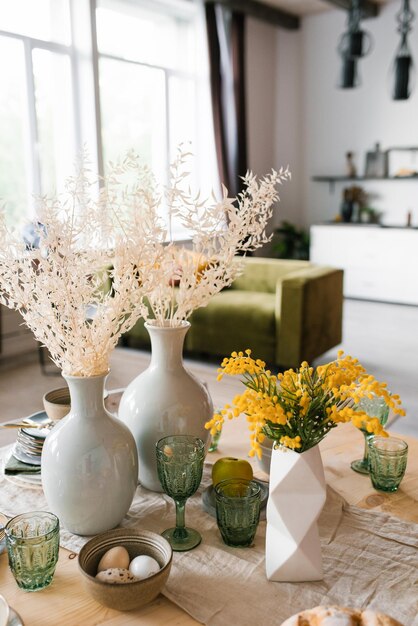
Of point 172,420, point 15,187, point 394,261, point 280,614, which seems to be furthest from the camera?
point 394,261

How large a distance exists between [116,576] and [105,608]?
52mm

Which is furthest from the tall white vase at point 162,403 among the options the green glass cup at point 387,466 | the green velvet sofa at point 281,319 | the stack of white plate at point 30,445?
the green velvet sofa at point 281,319

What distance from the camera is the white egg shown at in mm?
838

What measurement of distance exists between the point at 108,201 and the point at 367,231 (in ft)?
18.3

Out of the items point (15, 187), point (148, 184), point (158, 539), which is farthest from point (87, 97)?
point (158, 539)

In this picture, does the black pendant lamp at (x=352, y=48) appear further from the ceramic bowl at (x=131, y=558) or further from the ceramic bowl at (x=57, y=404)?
the ceramic bowl at (x=131, y=558)

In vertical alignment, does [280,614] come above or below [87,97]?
below

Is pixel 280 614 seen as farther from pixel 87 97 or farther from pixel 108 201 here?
pixel 87 97

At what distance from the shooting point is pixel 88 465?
37.5 inches

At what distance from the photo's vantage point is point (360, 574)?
0.90 metres

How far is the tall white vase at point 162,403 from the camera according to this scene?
1.10m

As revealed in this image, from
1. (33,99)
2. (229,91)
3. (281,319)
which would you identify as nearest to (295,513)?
(281,319)

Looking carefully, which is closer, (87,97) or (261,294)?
Result: (261,294)

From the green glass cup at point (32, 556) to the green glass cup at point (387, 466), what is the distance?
631 millimetres
